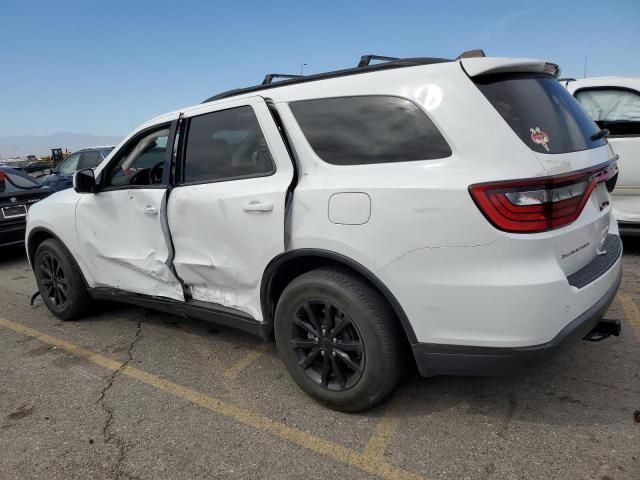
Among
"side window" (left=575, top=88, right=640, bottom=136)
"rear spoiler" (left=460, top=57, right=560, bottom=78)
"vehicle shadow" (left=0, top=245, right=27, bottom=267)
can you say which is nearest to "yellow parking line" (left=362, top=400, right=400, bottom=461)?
"rear spoiler" (left=460, top=57, right=560, bottom=78)

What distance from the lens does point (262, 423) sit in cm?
268

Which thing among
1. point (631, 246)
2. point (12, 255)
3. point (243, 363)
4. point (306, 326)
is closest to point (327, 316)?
point (306, 326)

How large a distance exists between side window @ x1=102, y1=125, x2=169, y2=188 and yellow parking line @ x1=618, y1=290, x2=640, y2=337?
370cm

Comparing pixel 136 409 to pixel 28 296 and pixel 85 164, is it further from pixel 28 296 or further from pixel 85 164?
pixel 85 164

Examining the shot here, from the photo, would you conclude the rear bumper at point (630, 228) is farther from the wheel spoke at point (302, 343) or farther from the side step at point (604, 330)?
the wheel spoke at point (302, 343)

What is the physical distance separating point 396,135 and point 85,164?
1015 cm

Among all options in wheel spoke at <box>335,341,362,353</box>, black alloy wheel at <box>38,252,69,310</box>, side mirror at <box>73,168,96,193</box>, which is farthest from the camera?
black alloy wheel at <box>38,252,69,310</box>

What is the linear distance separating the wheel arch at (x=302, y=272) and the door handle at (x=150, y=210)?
3.42ft

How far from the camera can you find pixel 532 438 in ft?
7.79

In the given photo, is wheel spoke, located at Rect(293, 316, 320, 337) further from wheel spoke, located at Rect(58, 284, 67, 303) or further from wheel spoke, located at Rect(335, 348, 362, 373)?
wheel spoke, located at Rect(58, 284, 67, 303)

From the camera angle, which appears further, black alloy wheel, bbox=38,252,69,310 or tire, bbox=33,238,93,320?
black alloy wheel, bbox=38,252,69,310

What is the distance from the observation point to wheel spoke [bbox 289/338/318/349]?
8.91ft

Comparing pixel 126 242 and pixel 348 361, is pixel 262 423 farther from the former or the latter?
pixel 126 242

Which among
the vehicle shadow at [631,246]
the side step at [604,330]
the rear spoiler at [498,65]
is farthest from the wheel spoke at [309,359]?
the vehicle shadow at [631,246]
